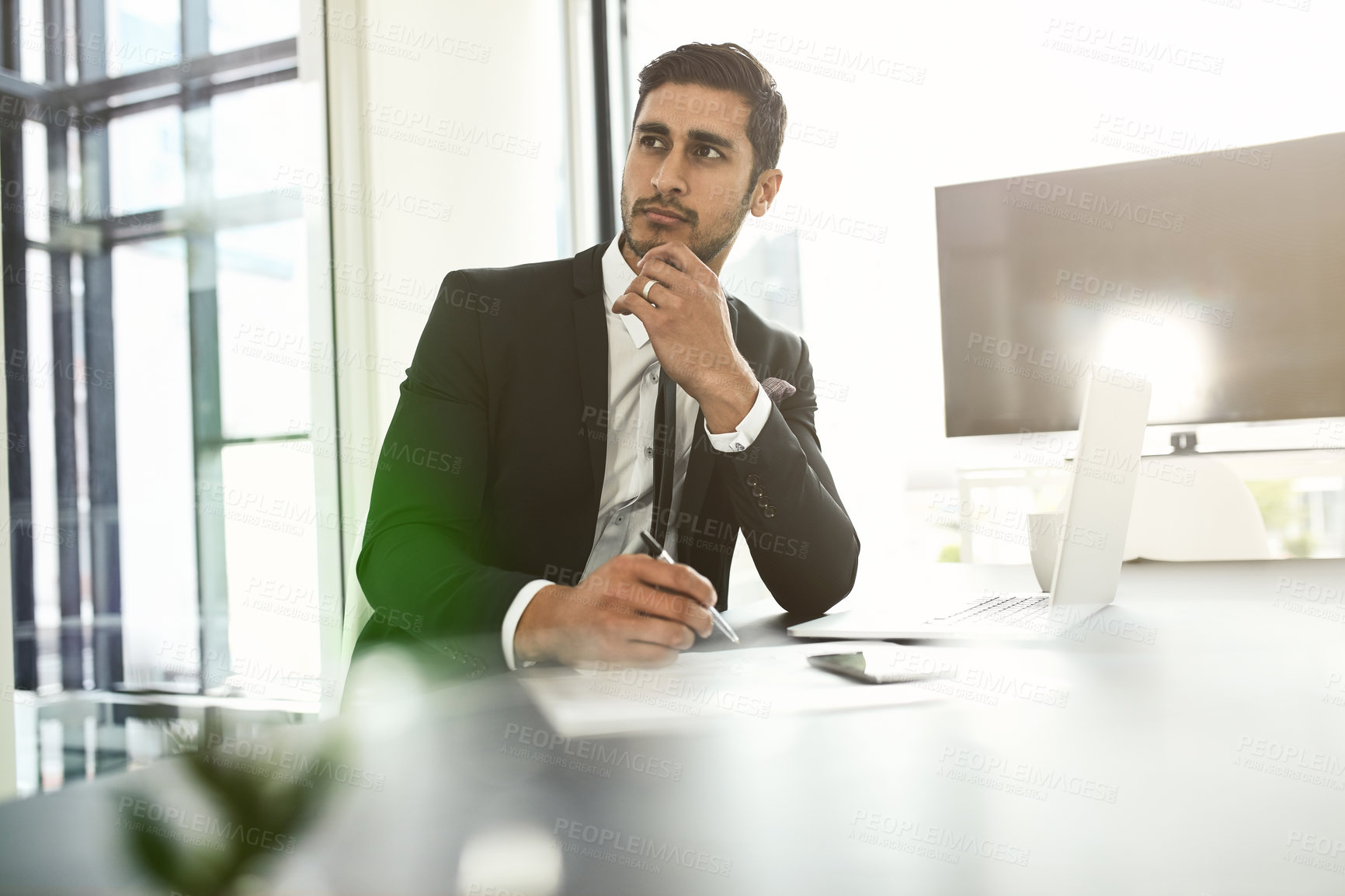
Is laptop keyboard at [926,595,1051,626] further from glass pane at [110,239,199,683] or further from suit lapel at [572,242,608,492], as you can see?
glass pane at [110,239,199,683]

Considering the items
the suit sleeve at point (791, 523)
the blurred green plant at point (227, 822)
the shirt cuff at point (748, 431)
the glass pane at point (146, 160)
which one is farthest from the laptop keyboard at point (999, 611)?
the glass pane at point (146, 160)

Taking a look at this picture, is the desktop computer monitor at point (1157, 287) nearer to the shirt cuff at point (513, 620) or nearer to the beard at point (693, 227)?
the beard at point (693, 227)

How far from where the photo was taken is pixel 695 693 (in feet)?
2.28

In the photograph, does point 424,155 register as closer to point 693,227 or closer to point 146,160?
point 146,160

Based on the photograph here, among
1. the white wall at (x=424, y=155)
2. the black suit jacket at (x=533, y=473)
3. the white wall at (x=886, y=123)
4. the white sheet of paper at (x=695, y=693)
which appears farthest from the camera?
the white wall at (x=886, y=123)

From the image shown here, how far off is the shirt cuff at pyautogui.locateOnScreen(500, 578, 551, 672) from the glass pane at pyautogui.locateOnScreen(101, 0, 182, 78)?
2.02m

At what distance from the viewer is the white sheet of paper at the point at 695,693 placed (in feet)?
1.97

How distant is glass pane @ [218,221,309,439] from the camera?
2.39 meters

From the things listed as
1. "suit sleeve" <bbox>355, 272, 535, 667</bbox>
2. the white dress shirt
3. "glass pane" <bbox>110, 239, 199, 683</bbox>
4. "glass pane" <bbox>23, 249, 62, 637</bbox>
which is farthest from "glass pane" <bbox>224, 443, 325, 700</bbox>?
the white dress shirt

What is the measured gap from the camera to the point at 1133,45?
295cm

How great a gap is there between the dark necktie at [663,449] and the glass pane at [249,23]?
1824mm

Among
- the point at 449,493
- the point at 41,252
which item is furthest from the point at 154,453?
the point at 449,493

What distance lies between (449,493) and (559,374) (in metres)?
0.27

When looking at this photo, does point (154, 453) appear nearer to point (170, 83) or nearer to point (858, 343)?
point (170, 83)
